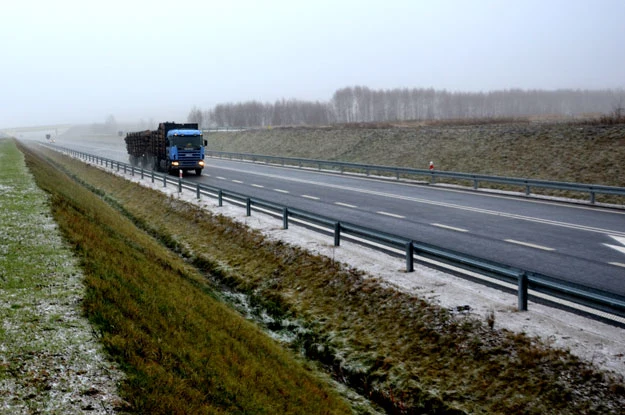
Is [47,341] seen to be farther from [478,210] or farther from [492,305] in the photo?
[478,210]

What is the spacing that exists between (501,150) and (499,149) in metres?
0.30

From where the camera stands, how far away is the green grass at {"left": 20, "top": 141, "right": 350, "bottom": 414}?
632 centimetres

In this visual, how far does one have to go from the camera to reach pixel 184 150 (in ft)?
121

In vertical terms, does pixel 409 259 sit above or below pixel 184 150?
below

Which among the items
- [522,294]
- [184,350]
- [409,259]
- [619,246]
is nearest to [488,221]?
[619,246]

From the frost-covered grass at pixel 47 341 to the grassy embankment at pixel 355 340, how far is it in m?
0.33

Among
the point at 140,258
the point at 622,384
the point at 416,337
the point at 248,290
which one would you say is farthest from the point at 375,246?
the point at 622,384

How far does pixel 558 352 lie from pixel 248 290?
7736 mm

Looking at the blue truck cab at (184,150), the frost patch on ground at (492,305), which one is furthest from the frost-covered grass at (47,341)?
the blue truck cab at (184,150)

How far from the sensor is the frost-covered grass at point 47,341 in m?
5.50

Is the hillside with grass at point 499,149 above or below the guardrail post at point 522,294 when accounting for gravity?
above

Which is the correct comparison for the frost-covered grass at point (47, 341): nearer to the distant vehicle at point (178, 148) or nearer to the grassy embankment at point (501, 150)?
the grassy embankment at point (501, 150)

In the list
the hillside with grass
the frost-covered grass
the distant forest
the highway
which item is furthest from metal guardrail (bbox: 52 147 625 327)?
the distant forest

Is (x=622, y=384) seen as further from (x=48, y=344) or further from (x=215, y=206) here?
(x=215, y=206)
